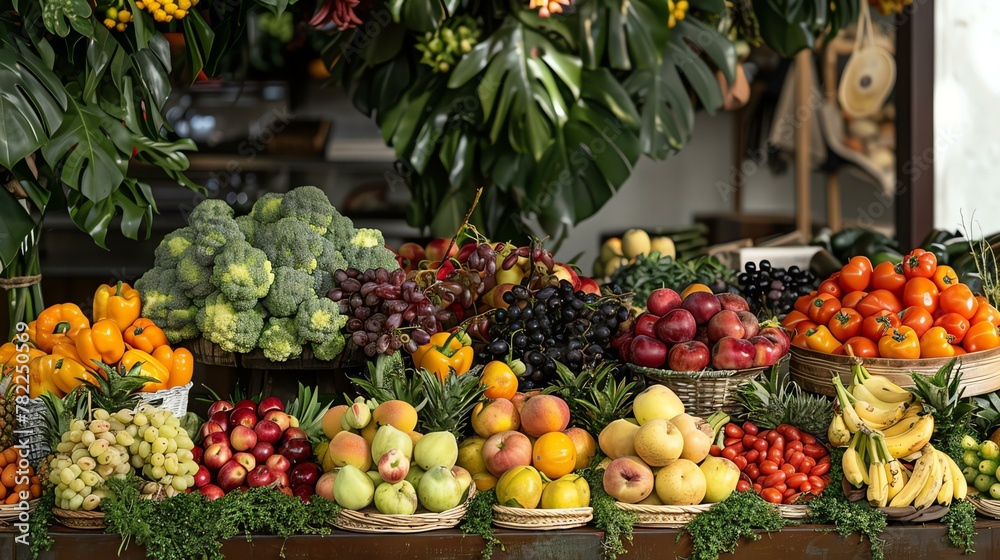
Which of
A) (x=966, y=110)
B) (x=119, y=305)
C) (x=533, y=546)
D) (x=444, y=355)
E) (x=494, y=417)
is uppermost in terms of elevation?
(x=966, y=110)

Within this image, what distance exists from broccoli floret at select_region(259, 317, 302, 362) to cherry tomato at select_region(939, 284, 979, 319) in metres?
1.43

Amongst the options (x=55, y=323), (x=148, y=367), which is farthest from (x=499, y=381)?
(x=55, y=323)

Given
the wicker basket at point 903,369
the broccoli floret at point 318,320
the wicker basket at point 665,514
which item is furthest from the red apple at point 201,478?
the wicker basket at point 903,369

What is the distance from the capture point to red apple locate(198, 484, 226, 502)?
1.73m

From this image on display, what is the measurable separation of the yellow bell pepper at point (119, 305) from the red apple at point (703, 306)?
1.22 meters

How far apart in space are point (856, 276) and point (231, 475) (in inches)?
57.7

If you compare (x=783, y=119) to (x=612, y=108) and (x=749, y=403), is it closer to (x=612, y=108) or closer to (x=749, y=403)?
(x=612, y=108)

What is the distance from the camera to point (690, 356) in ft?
6.19

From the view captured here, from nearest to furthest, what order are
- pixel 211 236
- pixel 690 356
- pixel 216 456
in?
1. pixel 216 456
2. pixel 690 356
3. pixel 211 236

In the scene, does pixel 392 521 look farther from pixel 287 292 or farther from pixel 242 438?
pixel 287 292

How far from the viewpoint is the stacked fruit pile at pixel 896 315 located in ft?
6.41

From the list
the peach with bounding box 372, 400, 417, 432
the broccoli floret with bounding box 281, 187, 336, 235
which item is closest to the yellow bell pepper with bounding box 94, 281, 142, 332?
the broccoli floret with bounding box 281, 187, 336, 235

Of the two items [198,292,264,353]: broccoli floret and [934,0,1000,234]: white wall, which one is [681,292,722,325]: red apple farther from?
[934,0,1000,234]: white wall

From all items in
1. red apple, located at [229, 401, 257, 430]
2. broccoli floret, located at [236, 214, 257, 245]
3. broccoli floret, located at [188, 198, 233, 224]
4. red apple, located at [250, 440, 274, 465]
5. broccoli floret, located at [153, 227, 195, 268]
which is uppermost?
broccoli floret, located at [188, 198, 233, 224]
